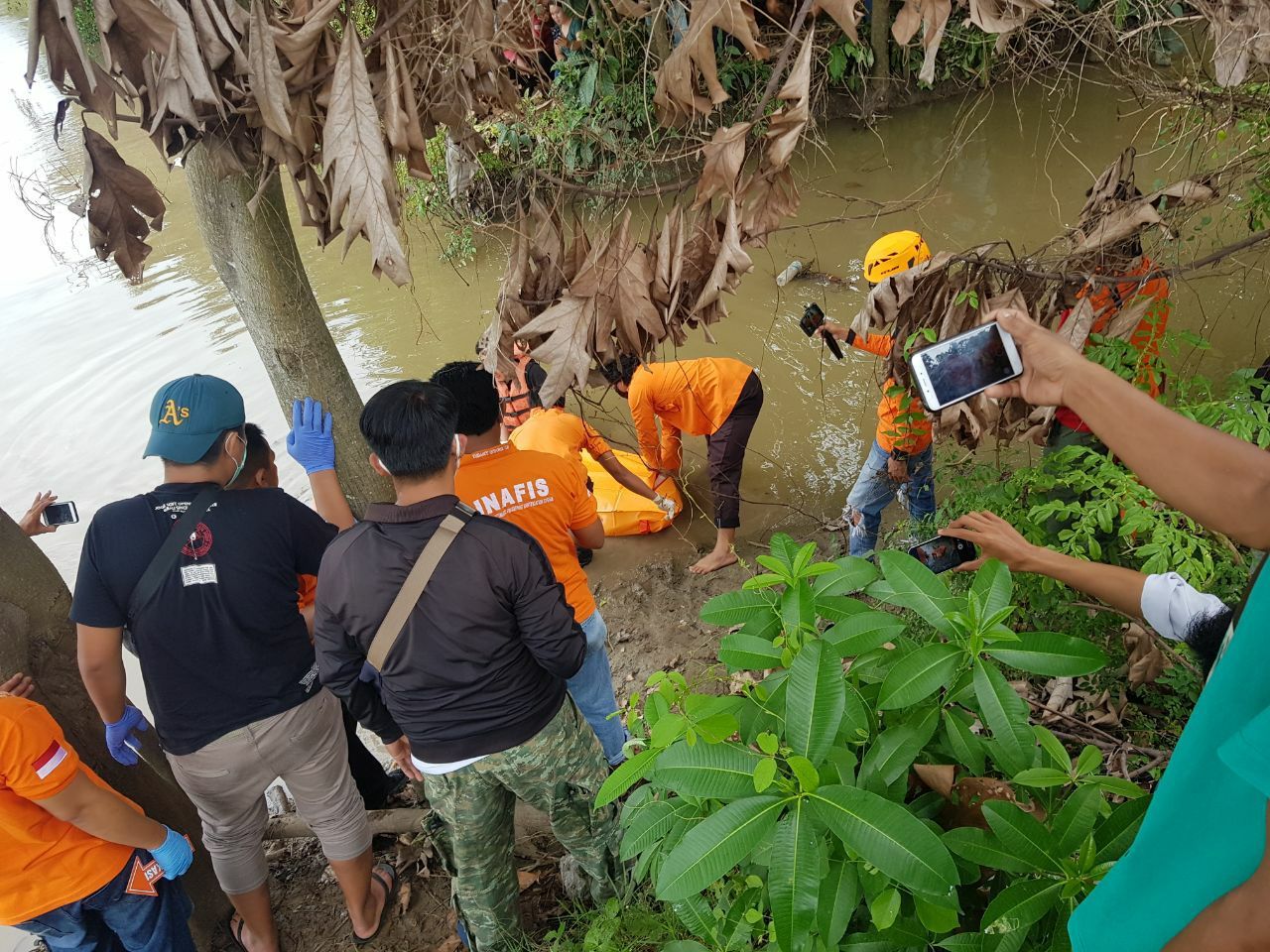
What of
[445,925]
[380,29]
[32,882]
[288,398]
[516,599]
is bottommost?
[445,925]

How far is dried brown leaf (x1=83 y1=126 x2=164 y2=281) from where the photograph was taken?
1938 millimetres

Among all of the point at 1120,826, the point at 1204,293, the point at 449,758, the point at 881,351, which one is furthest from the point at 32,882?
the point at 1204,293

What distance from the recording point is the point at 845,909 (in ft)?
4.12

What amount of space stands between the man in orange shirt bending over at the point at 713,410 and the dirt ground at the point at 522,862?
0.35m

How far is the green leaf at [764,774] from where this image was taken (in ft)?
3.88

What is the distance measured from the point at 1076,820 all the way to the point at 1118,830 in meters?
0.11

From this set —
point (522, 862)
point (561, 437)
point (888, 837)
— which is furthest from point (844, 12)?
point (522, 862)

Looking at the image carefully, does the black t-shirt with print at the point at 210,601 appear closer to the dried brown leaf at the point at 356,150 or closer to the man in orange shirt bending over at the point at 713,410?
the dried brown leaf at the point at 356,150

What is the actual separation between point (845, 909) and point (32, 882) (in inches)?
82.2

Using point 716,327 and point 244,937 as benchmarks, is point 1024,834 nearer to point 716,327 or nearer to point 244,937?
point 244,937

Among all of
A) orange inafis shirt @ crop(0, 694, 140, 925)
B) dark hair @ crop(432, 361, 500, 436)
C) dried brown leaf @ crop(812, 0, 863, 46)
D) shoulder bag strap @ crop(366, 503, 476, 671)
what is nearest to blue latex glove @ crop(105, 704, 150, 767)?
orange inafis shirt @ crop(0, 694, 140, 925)

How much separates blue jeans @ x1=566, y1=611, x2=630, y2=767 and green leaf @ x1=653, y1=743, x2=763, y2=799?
1558 millimetres

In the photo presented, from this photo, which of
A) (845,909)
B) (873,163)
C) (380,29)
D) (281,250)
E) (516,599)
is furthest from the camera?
(873,163)

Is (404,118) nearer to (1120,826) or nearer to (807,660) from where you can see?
(807,660)
